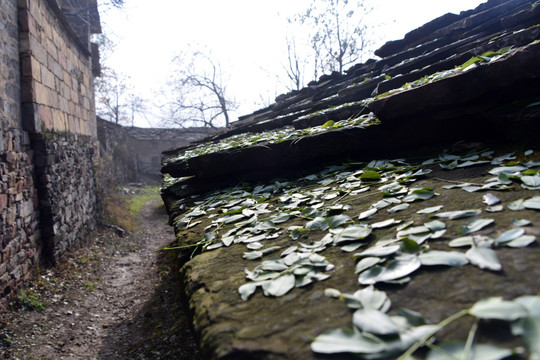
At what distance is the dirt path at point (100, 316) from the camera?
324cm

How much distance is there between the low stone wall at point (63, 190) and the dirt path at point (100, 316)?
38cm

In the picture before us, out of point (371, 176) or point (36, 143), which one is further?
point (36, 143)

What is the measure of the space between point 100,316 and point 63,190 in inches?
98.9

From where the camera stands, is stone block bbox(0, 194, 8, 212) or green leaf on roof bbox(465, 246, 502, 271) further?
stone block bbox(0, 194, 8, 212)

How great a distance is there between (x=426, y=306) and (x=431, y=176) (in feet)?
3.69

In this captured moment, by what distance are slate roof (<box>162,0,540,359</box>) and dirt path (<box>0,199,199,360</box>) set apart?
3.95 feet

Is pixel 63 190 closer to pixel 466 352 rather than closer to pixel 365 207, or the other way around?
pixel 365 207

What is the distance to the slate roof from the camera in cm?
80

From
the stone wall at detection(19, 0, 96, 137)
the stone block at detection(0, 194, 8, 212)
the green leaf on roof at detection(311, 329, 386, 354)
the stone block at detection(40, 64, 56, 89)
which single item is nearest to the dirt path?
the stone block at detection(0, 194, 8, 212)

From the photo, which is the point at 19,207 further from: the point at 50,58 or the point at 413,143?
the point at 413,143

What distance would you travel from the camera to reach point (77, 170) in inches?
276

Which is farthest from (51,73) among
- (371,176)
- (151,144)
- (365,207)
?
(151,144)

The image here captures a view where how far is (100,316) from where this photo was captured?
14.5 ft

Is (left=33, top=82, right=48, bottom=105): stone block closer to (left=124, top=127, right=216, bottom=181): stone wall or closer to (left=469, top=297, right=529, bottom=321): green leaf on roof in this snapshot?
(left=469, top=297, right=529, bottom=321): green leaf on roof
